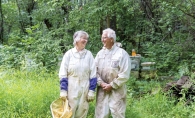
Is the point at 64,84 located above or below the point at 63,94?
above

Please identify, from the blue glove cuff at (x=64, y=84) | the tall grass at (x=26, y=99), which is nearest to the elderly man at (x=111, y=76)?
the blue glove cuff at (x=64, y=84)

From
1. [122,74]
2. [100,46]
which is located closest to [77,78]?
[122,74]

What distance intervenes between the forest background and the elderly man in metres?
0.75

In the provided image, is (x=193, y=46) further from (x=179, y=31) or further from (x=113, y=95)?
(x=113, y=95)

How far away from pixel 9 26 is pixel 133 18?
7178mm

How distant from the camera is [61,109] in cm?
309

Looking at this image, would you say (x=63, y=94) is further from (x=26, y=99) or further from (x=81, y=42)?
(x=26, y=99)

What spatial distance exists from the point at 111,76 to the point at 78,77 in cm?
44

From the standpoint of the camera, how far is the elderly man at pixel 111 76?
3.08m

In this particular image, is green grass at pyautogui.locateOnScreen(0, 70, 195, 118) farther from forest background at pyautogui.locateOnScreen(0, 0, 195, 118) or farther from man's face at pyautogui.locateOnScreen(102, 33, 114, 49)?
man's face at pyautogui.locateOnScreen(102, 33, 114, 49)

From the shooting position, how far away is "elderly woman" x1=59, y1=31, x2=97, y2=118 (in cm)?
301

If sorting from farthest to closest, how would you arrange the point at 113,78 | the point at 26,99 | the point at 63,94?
the point at 26,99 → the point at 113,78 → the point at 63,94

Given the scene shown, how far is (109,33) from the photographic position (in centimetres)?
304

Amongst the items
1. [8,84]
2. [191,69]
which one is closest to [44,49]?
[8,84]
